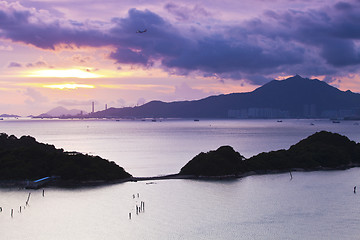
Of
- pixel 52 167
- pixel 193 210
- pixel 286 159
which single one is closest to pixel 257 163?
pixel 286 159

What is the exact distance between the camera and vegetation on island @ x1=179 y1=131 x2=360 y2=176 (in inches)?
3739

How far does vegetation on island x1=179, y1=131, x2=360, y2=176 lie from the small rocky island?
17553mm

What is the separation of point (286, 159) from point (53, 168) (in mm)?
55647

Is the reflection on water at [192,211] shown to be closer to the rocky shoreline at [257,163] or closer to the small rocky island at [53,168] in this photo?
A: the rocky shoreline at [257,163]

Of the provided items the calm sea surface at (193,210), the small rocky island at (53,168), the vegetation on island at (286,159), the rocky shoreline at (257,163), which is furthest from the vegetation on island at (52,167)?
the vegetation on island at (286,159)

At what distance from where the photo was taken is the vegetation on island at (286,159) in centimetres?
9498

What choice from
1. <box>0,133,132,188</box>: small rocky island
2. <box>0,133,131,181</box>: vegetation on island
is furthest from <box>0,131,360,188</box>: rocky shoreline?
<box>0,133,131,181</box>: vegetation on island

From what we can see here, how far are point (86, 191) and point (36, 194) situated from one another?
8794mm

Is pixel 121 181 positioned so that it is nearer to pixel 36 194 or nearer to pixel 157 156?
pixel 36 194

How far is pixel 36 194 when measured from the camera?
250 feet

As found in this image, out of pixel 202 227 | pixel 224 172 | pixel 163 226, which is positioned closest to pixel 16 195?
pixel 163 226

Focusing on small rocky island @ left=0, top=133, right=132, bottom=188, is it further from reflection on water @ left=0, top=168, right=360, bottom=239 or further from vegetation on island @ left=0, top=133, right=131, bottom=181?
reflection on water @ left=0, top=168, right=360, bottom=239

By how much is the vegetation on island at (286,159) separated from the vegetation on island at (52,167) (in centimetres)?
1760

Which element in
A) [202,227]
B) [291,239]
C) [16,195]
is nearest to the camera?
[291,239]
